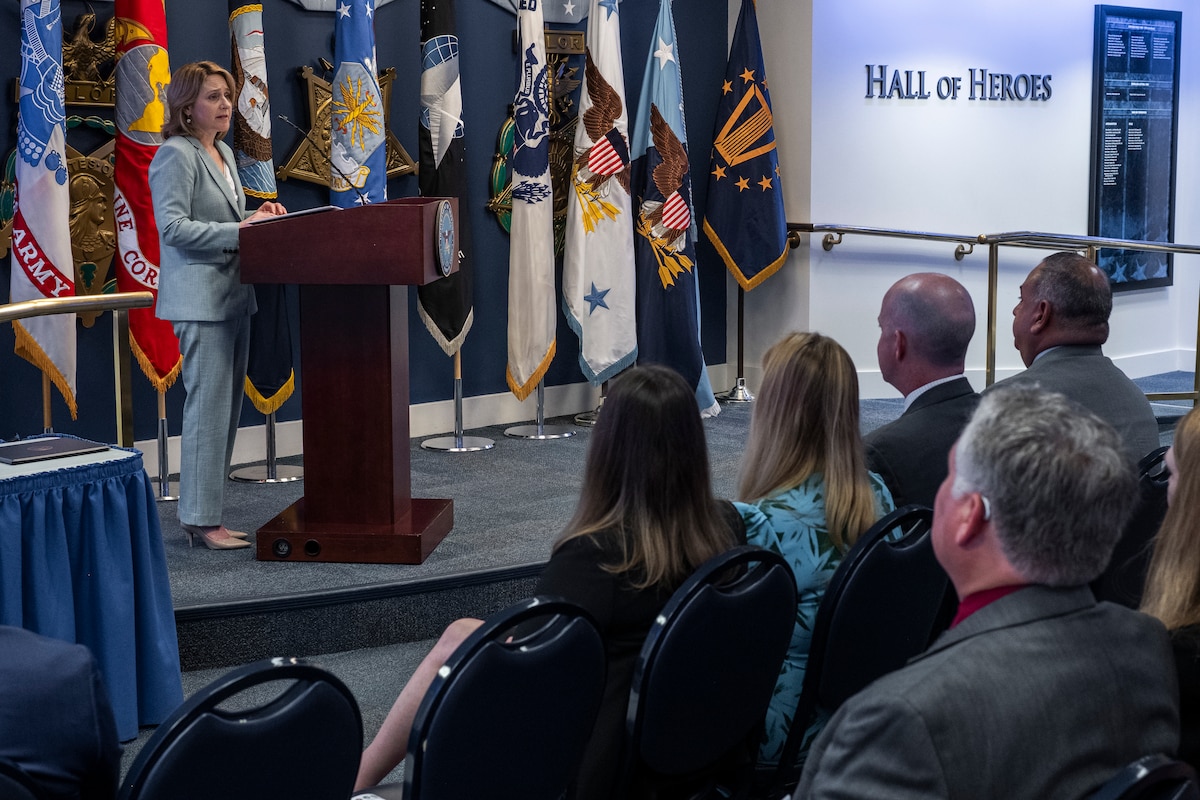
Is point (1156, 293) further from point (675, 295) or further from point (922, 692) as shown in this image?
point (922, 692)

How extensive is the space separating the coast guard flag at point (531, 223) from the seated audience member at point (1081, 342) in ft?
10.2

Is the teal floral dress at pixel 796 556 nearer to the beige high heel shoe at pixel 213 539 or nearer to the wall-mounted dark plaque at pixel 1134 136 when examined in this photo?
the beige high heel shoe at pixel 213 539

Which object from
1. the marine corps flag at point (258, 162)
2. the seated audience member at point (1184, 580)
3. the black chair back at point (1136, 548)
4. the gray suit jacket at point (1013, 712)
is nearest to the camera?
the gray suit jacket at point (1013, 712)

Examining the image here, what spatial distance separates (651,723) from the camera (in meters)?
1.98

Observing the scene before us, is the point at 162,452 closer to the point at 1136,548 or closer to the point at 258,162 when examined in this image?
the point at 258,162

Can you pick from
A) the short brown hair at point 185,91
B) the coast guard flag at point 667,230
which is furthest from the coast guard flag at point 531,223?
the short brown hair at point 185,91

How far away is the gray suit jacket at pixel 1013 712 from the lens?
3.93 ft

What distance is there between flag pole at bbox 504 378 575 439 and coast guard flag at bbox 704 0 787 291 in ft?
4.33

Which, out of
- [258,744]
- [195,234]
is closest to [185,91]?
[195,234]

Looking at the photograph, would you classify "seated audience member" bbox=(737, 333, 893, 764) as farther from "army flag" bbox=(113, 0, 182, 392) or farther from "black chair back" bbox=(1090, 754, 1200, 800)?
"army flag" bbox=(113, 0, 182, 392)

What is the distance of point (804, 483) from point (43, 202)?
133 inches

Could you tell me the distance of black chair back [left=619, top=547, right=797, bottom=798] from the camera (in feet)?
6.39

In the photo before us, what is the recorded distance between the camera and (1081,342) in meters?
3.32

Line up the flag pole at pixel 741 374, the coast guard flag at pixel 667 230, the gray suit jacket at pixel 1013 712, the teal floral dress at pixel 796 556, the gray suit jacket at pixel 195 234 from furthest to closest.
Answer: the flag pole at pixel 741 374 → the coast guard flag at pixel 667 230 → the gray suit jacket at pixel 195 234 → the teal floral dress at pixel 796 556 → the gray suit jacket at pixel 1013 712
